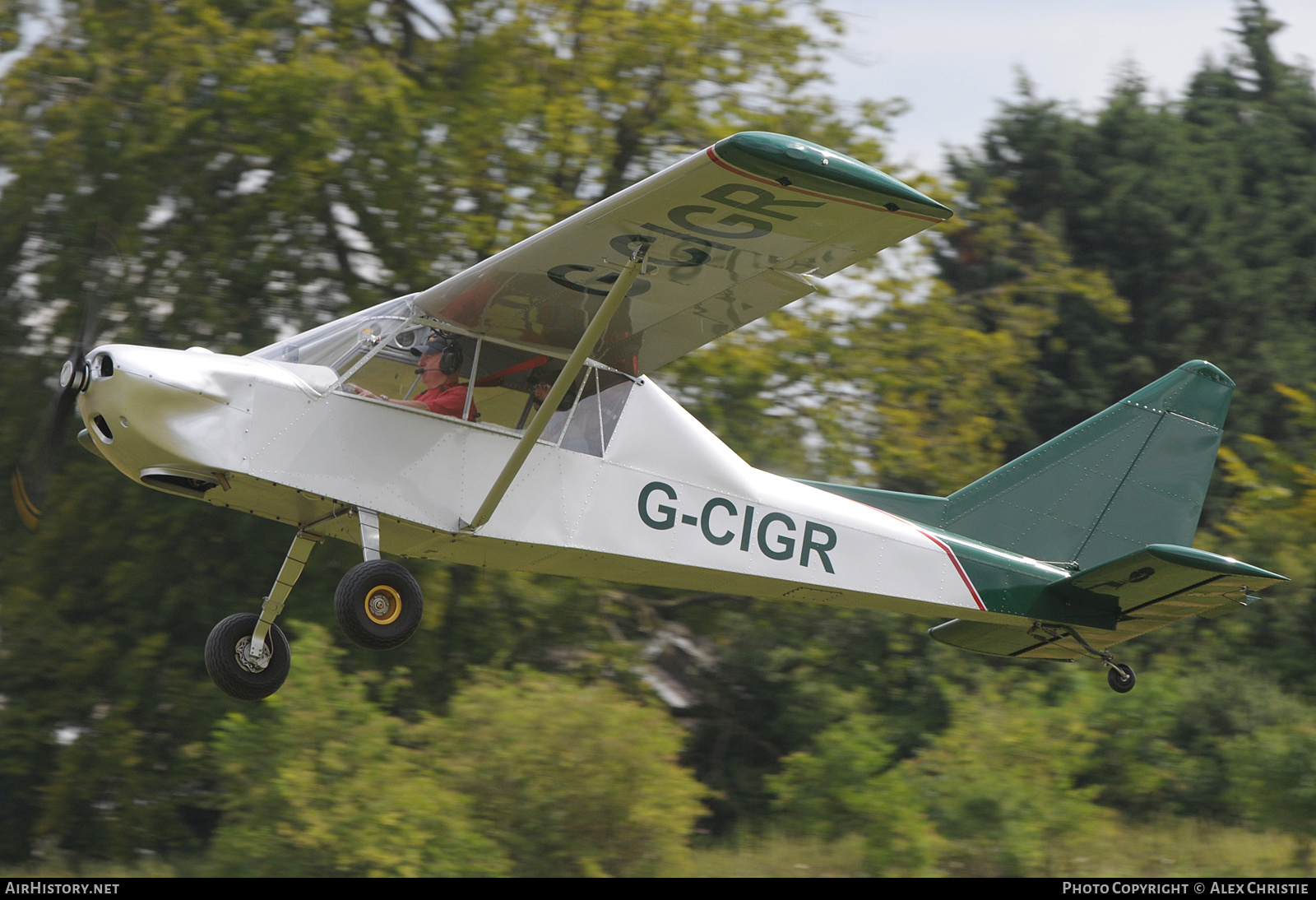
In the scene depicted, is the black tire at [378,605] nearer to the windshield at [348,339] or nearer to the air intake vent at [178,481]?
the air intake vent at [178,481]

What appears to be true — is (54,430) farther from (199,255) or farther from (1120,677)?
(199,255)

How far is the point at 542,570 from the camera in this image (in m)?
7.64

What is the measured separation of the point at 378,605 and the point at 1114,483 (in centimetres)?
499

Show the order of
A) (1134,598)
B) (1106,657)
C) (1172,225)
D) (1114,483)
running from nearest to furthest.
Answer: (1134,598) < (1106,657) < (1114,483) < (1172,225)

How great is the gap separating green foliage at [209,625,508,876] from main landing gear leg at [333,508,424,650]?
451 centimetres

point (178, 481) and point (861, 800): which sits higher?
point (178, 481)

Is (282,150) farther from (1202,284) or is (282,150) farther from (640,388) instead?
(1202,284)

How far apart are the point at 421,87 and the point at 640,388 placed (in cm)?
1001

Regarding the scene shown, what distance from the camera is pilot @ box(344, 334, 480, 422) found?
698cm

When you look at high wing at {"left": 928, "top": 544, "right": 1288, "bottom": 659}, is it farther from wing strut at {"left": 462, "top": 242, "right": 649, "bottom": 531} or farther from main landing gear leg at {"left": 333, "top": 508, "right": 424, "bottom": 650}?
main landing gear leg at {"left": 333, "top": 508, "right": 424, "bottom": 650}

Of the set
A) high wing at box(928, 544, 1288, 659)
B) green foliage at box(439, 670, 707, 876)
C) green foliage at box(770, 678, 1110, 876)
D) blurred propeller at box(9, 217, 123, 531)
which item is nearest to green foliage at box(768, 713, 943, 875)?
green foliage at box(770, 678, 1110, 876)

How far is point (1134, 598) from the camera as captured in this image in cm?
796

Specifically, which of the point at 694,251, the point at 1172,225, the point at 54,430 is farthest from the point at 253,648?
the point at 1172,225

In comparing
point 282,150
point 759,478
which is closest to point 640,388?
point 759,478
